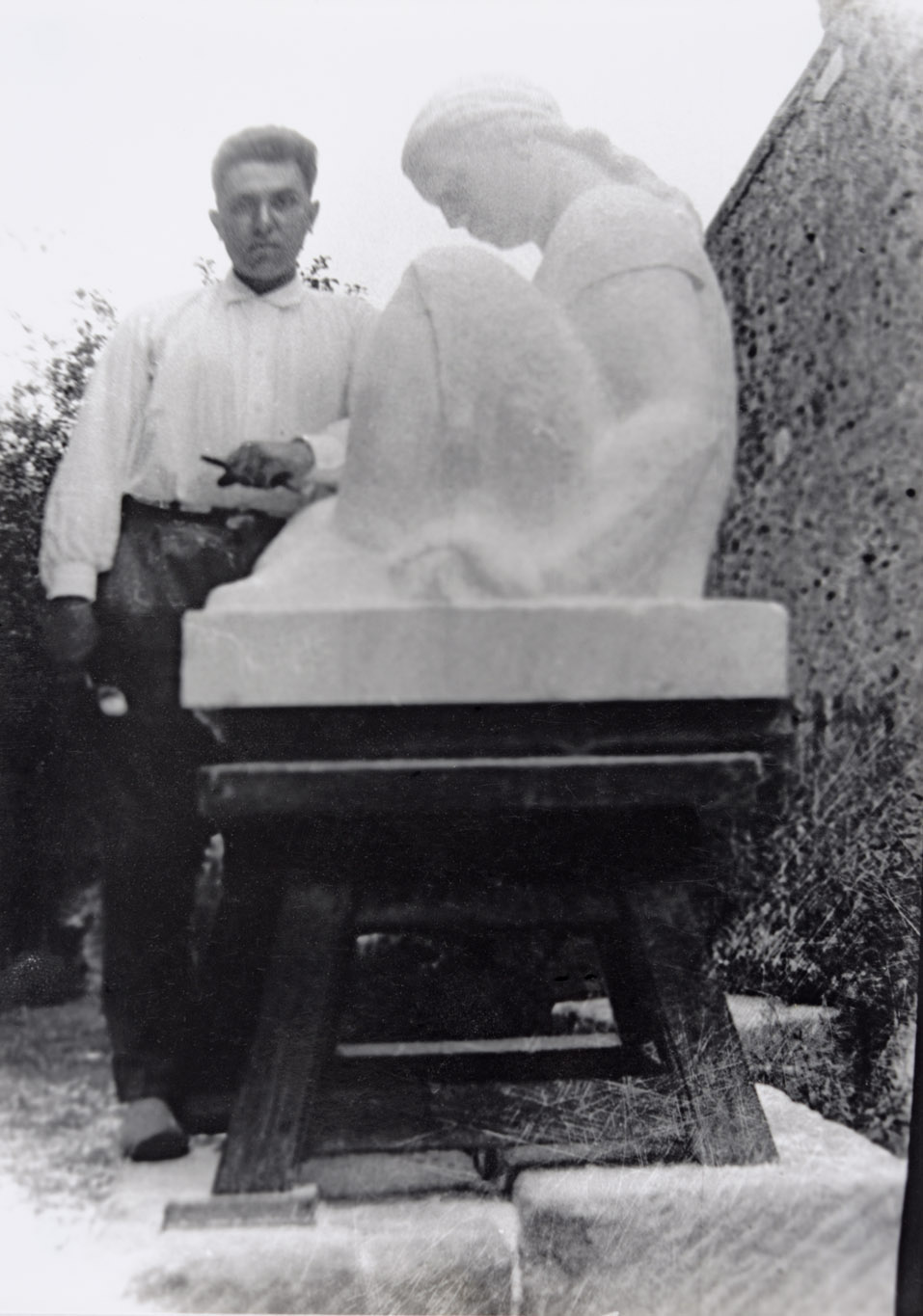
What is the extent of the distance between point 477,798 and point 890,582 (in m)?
0.82

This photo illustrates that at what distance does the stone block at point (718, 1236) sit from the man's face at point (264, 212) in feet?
5.47

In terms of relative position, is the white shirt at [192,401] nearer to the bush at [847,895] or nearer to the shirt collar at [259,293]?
the shirt collar at [259,293]

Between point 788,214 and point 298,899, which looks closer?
point 298,899

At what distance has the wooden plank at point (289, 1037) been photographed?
208 cm

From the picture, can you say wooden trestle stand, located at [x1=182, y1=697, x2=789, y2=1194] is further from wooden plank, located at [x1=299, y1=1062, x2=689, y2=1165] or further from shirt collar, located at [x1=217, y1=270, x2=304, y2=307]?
shirt collar, located at [x1=217, y1=270, x2=304, y2=307]

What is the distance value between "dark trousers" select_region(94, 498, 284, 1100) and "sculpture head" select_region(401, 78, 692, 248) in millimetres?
688

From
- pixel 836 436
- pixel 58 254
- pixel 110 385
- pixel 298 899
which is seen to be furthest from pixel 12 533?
pixel 836 436

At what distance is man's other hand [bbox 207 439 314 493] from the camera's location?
7.43ft

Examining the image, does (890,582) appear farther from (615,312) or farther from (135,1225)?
(135,1225)

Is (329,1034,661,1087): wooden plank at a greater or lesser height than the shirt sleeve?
lesser

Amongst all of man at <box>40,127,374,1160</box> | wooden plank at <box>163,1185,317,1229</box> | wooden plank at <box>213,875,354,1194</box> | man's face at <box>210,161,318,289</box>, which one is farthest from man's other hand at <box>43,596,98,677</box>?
wooden plank at <box>163,1185,317,1229</box>

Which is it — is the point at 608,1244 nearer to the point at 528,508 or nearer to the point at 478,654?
the point at 478,654

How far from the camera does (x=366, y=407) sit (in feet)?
7.38

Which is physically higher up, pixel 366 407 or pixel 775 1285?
pixel 366 407
